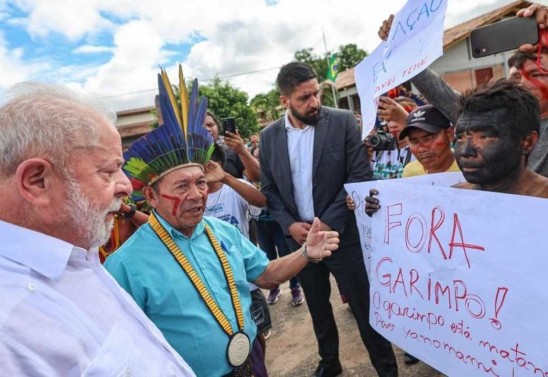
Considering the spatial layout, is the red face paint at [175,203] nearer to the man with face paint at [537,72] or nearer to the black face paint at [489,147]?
the black face paint at [489,147]

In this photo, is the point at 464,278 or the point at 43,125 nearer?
the point at 43,125

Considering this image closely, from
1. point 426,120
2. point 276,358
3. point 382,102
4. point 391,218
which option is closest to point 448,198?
point 391,218

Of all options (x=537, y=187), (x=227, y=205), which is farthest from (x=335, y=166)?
(x=537, y=187)

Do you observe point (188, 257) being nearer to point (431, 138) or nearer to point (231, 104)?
point (431, 138)

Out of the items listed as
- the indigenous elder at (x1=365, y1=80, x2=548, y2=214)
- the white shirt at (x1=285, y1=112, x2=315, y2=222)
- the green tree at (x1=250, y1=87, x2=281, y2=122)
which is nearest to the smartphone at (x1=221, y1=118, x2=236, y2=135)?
the white shirt at (x1=285, y1=112, x2=315, y2=222)

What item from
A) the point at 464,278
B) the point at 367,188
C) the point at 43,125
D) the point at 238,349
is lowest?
the point at 238,349

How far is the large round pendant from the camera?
5.11ft

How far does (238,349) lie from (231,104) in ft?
73.0

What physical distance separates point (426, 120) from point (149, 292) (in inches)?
65.1

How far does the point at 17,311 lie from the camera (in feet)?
2.48

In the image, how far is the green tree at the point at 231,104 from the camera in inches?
873

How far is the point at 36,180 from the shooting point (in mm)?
858

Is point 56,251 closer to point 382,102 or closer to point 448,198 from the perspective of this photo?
point 448,198

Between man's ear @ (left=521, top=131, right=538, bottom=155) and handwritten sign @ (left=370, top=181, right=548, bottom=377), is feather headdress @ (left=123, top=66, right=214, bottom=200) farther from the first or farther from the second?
man's ear @ (left=521, top=131, right=538, bottom=155)
